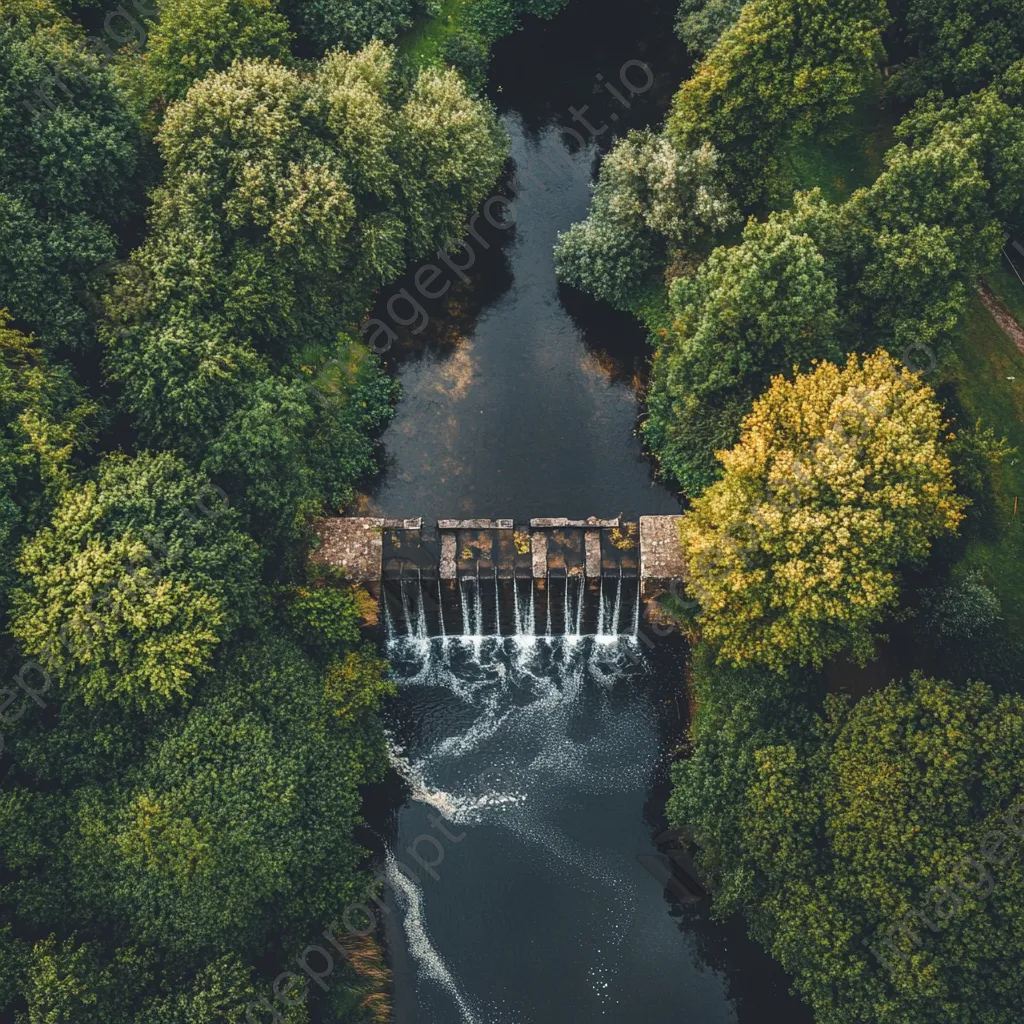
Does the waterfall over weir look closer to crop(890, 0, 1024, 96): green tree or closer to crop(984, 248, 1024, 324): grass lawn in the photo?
crop(984, 248, 1024, 324): grass lawn

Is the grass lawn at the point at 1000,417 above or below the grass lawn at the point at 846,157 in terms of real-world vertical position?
below

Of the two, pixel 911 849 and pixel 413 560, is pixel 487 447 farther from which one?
pixel 911 849

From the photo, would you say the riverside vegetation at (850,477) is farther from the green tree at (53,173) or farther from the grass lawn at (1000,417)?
the green tree at (53,173)

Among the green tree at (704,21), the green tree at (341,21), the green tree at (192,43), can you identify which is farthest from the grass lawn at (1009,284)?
the green tree at (192,43)

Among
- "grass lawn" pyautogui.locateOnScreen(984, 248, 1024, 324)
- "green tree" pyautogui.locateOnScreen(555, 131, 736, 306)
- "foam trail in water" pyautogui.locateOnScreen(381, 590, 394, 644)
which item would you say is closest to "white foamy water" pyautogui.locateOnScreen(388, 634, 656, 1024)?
"foam trail in water" pyautogui.locateOnScreen(381, 590, 394, 644)

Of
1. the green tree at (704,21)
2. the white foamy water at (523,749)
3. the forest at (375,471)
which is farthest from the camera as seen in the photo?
the green tree at (704,21)

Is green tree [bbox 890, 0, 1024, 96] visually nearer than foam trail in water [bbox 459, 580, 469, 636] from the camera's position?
Yes

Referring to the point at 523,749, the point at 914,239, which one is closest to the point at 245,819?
the point at 523,749
